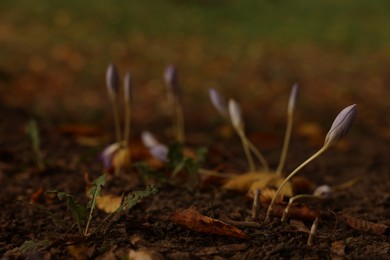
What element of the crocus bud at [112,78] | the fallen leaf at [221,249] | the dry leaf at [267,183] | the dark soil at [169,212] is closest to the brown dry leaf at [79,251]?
the dark soil at [169,212]

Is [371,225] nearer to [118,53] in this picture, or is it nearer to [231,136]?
[231,136]

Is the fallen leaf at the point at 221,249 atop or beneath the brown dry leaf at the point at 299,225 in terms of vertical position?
atop

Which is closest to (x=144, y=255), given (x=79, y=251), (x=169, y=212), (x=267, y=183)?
(x=79, y=251)

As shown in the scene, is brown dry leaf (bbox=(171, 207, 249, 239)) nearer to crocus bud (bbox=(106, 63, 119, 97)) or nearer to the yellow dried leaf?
the yellow dried leaf

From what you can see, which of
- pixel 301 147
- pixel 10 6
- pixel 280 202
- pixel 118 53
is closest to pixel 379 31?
pixel 118 53

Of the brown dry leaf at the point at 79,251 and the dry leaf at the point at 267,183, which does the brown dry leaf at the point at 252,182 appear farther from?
the brown dry leaf at the point at 79,251

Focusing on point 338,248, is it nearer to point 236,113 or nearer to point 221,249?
point 221,249

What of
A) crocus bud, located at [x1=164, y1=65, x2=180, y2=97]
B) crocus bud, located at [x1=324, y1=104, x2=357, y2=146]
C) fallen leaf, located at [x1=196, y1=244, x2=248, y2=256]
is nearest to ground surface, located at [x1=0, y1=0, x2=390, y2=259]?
fallen leaf, located at [x1=196, y1=244, x2=248, y2=256]
